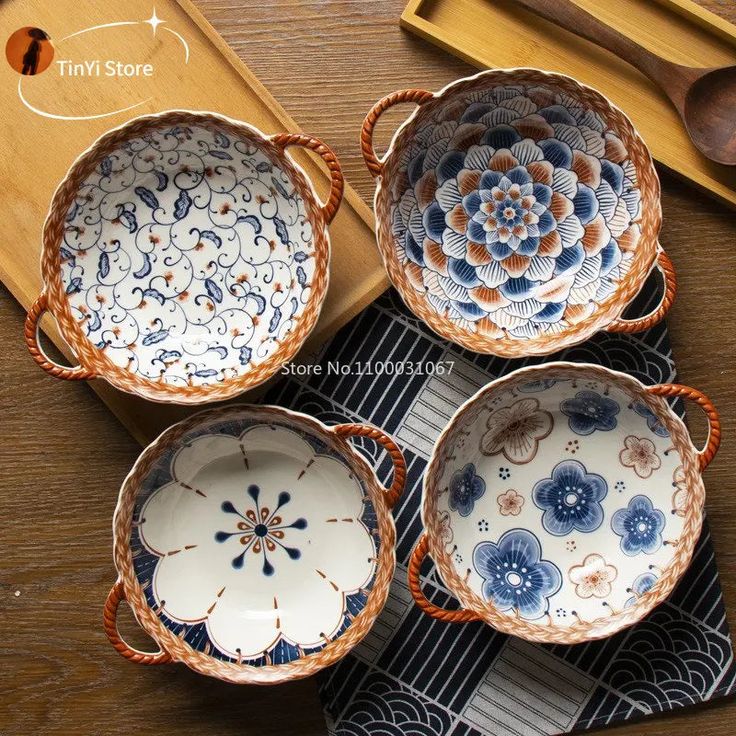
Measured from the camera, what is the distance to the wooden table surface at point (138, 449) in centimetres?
91

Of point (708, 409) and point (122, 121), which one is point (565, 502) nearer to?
point (708, 409)

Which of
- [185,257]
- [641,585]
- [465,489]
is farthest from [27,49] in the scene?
[641,585]

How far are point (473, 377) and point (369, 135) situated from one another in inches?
11.5

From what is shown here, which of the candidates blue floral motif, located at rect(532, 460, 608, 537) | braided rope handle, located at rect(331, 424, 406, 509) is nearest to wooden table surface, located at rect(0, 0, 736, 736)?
blue floral motif, located at rect(532, 460, 608, 537)

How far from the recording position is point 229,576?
0.91 meters

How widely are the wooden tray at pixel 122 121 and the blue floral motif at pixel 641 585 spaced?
43cm

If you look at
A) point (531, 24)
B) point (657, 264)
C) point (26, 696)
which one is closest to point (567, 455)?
point (657, 264)

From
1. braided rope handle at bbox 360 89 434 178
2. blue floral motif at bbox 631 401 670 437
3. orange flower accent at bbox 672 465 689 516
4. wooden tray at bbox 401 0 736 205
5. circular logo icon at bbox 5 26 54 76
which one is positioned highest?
wooden tray at bbox 401 0 736 205

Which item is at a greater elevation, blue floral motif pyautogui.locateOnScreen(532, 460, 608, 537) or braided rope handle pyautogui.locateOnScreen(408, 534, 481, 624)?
blue floral motif pyautogui.locateOnScreen(532, 460, 608, 537)

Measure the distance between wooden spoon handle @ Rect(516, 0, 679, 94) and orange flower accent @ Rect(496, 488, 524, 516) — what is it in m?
0.49

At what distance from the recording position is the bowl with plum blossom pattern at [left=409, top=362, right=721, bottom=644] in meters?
0.89

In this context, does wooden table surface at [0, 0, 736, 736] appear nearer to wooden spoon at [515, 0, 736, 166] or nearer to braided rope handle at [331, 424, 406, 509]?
wooden spoon at [515, 0, 736, 166]

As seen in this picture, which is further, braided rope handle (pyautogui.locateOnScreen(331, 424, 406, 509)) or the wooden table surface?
the wooden table surface

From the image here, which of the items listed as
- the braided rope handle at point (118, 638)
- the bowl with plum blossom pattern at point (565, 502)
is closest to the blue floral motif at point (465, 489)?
the bowl with plum blossom pattern at point (565, 502)
